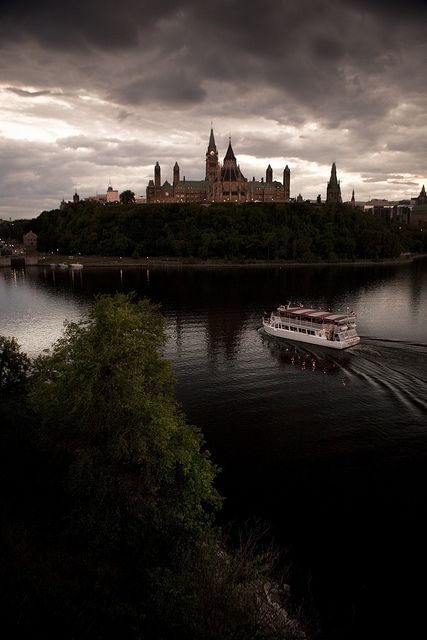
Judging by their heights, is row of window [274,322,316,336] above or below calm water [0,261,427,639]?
above

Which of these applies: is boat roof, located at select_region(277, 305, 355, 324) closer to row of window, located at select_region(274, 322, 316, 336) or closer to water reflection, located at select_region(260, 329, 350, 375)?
row of window, located at select_region(274, 322, 316, 336)

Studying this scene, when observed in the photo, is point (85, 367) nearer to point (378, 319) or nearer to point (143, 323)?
point (143, 323)

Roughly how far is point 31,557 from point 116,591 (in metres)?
4.18

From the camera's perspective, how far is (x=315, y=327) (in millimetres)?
71875

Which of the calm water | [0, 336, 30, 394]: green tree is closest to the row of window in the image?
the calm water

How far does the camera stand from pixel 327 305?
10269 cm

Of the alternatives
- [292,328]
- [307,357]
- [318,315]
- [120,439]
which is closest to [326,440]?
[120,439]

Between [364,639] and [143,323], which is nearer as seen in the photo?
[364,639]

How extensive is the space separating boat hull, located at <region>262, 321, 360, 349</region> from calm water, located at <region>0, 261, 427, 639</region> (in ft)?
6.38

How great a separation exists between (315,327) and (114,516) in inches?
2117

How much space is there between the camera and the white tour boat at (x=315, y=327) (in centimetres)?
6744

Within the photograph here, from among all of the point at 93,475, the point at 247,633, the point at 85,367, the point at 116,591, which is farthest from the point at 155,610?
the point at 85,367

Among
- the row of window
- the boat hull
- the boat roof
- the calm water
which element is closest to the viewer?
the calm water

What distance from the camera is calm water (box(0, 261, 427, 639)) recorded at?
25625 millimetres
